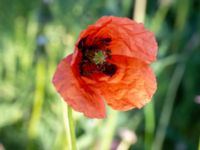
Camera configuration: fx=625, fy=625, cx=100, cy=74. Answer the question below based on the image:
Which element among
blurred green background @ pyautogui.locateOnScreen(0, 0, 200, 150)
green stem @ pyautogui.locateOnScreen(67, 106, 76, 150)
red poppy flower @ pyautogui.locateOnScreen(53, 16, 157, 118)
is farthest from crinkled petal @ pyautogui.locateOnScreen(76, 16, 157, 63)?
blurred green background @ pyautogui.locateOnScreen(0, 0, 200, 150)

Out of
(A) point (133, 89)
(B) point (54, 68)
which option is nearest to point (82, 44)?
(A) point (133, 89)

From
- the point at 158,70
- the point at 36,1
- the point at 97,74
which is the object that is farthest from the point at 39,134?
the point at 97,74

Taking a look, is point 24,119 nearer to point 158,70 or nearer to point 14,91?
point 14,91

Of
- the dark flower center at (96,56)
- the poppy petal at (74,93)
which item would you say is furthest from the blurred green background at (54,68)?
the poppy petal at (74,93)

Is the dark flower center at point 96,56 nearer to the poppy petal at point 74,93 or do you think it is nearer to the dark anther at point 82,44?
the dark anther at point 82,44

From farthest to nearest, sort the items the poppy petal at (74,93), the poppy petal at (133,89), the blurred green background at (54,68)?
the blurred green background at (54,68), the poppy petal at (133,89), the poppy petal at (74,93)

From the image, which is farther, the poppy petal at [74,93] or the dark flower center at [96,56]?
the dark flower center at [96,56]

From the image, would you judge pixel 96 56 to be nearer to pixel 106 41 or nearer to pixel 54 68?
pixel 106 41
